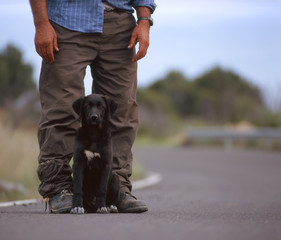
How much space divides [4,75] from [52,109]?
17.5 meters

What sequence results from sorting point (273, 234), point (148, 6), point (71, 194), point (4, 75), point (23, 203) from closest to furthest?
1. point (273, 234)
2. point (71, 194)
3. point (148, 6)
4. point (23, 203)
5. point (4, 75)

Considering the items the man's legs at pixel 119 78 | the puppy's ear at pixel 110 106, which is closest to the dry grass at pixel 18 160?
the man's legs at pixel 119 78

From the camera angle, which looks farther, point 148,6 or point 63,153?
point 148,6

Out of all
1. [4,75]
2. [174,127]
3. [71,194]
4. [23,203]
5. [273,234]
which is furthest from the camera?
[174,127]

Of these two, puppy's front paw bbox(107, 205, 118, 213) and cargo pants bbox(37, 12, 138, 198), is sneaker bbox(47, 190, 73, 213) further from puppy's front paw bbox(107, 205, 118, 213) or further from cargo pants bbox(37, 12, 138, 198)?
puppy's front paw bbox(107, 205, 118, 213)

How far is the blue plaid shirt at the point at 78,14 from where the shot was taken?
199 inches

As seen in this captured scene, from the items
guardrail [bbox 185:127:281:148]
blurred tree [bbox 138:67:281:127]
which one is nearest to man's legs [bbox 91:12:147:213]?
guardrail [bbox 185:127:281:148]

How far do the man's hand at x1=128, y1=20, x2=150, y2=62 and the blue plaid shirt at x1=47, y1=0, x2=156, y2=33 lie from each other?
0.99 feet

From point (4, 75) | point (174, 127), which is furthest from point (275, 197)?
point (174, 127)

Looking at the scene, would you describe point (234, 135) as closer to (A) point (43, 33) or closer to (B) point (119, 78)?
(B) point (119, 78)

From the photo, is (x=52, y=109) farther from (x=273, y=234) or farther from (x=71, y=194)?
(x=273, y=234)

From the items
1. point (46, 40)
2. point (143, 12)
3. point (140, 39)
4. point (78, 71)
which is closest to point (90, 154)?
point (78, 71)

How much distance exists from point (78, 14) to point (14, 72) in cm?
1829

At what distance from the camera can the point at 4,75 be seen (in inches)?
864
